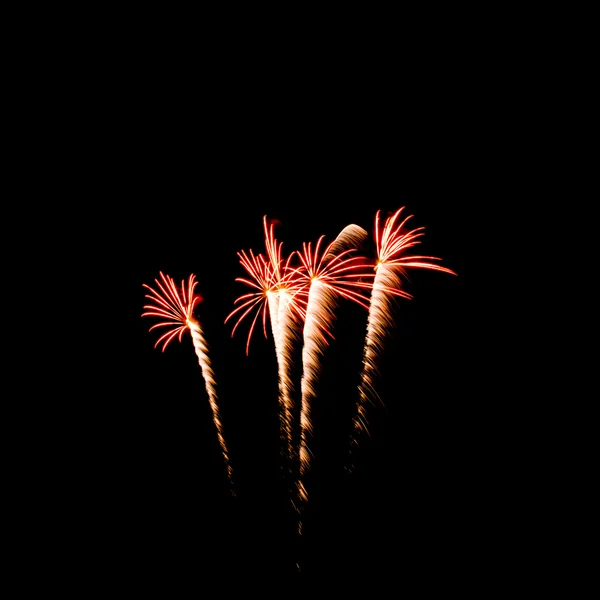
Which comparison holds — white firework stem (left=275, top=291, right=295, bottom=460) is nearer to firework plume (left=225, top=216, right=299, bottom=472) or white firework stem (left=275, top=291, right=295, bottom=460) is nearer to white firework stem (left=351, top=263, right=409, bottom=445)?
firework plume (left=225, top=216, right=299, bottom=472)

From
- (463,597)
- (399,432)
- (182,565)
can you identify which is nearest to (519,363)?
(399,432)

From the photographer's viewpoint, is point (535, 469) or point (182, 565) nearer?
point (535, 469)

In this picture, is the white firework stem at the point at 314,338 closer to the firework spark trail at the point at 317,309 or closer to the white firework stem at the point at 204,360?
the firework spark trail at the point at 317,309

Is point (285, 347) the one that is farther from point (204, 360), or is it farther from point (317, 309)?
point (204, 360)

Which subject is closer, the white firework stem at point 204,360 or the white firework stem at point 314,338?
the white firework stem at point 314,338

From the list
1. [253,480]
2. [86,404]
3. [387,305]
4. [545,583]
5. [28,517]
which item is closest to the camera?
[387,305]

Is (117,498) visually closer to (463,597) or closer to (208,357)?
(208,357)

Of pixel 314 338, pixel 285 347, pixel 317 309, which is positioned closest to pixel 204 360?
pixel 285 347

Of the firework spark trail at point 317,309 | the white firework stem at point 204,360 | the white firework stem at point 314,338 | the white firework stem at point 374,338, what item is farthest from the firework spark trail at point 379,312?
the white firework stem at point 204,360
